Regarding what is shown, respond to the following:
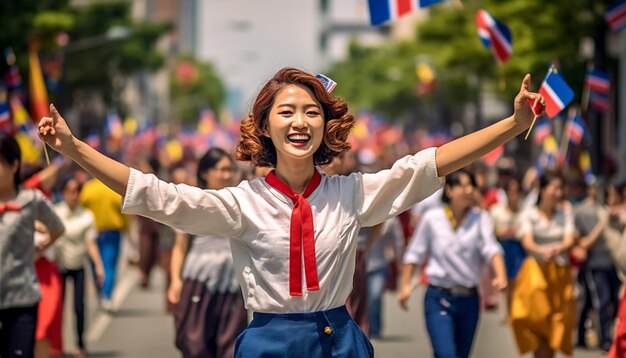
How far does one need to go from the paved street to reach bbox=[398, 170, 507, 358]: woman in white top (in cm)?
343

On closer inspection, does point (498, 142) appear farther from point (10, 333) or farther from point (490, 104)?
point (490, 104)

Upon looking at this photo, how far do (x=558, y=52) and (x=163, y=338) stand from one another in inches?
822

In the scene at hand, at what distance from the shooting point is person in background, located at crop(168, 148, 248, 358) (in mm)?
9555

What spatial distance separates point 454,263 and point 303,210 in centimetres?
488

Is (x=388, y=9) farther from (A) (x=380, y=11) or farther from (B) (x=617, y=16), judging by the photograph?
(B) (x=617, y=16)

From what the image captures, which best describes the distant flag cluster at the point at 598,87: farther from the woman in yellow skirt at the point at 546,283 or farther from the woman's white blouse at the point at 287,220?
the woman's white blouse at the point at 287,220

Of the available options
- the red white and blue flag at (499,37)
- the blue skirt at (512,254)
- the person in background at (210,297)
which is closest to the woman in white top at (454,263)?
the person in background at (210,297)

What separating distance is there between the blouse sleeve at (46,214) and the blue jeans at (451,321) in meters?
2.48

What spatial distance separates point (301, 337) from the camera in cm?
545

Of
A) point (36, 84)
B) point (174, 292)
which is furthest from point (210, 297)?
point (36, 84)

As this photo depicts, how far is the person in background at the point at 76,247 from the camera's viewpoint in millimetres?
13930

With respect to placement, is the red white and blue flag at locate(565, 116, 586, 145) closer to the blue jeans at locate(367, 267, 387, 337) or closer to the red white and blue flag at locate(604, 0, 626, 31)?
the red white and blue flag at locate(604, 0, 626, 31)

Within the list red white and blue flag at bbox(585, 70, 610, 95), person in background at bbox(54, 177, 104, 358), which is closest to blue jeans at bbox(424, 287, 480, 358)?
person in background at bbox(54, 177, 104, 358)

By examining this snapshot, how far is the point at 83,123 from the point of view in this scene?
77.9 m
